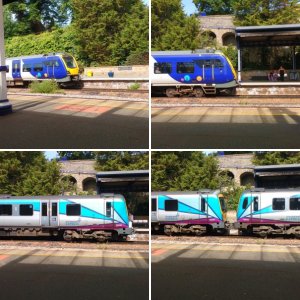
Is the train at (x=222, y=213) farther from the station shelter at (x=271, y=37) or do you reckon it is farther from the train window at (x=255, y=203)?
the station shelter at (x=271, y=37)

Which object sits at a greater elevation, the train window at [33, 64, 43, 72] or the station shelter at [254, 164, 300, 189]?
the train window at [33, 64, 43, 72]

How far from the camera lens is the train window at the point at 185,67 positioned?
3.88 metres

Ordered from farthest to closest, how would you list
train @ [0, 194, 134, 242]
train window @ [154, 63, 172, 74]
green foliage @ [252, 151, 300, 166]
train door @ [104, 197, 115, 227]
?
train @ [0, 194, 134, 242], train door @ [104, 197, 115, 227], train window @ [154, 63, 172, 74], green foliage @ [252, 151, 300, 166]

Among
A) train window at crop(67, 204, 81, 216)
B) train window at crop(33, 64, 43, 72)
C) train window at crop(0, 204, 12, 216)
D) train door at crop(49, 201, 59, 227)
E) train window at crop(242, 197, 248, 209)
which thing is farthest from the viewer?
train window at crop(33, 64, 43, 72)

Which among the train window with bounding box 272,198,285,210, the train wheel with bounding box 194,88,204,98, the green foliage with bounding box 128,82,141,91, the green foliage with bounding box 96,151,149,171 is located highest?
the green foliage with bounding box 128,82,141,91

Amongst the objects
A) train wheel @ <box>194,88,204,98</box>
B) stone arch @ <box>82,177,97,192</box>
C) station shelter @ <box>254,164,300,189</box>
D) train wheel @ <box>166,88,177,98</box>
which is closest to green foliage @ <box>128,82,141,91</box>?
train wheel @ <box>166,88,177,98</box>

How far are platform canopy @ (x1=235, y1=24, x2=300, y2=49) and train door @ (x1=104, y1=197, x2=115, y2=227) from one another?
175 cm

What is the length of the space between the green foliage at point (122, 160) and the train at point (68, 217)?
1.08 feet

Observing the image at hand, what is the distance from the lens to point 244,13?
11.9ft

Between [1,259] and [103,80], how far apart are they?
1850 mm

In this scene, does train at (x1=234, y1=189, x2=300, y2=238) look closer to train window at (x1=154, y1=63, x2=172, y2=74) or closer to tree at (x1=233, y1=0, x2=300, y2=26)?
train window at (x1=154, y1=63, x2=172, y2=74)

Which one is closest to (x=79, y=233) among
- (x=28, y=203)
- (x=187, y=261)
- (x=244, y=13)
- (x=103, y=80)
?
(x=28, y=203)

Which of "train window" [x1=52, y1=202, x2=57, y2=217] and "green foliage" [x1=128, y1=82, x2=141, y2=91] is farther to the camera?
"train window" [x1=52, y1=202, x2=57, y2=217]

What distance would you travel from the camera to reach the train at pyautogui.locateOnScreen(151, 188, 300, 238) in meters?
3.81
